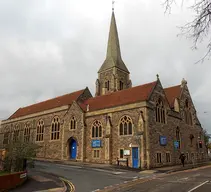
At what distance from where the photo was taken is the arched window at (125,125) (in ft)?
88.9

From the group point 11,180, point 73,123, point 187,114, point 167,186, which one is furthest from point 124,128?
point 11,180

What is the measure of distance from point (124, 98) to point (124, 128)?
4.73m

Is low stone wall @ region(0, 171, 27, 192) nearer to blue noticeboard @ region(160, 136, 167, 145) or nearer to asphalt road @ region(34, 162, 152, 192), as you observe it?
asphalt road @ region(34, 162, 152, 192)

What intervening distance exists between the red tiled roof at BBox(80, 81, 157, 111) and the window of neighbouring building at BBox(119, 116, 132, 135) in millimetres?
1976

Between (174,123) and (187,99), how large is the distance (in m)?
7.12

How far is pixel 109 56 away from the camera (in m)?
52.9

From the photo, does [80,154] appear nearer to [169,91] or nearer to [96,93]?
[169,91]

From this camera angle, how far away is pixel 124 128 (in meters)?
27.6

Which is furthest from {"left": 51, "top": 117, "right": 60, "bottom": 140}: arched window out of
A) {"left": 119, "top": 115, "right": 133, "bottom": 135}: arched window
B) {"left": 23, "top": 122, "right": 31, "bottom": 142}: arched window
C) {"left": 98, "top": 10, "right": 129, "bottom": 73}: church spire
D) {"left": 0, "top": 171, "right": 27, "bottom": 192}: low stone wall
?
{"left": 0, "top": 171, "right": 27, "bottom": 192}: low stone wall

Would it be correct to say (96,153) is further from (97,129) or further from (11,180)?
(11,180)

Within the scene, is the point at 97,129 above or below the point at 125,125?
below

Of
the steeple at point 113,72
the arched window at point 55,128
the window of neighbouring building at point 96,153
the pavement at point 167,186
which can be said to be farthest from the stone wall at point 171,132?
the steeple at point 113,72

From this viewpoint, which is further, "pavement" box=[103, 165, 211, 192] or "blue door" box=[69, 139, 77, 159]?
"blue door" box=[69, 139, 77, 159]

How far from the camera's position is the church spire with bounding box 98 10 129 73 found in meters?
51.0
